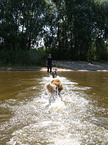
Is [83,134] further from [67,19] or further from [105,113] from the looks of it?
[67,19]

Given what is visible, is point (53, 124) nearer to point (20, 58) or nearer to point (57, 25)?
point (20, 58)

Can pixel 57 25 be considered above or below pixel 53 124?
above

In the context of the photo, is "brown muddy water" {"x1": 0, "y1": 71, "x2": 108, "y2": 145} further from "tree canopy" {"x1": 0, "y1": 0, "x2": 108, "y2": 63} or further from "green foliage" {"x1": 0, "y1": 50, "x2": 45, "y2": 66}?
"tree canopy" {"x1": 0, "y1": 0, "x2": 108, "y2": 63}

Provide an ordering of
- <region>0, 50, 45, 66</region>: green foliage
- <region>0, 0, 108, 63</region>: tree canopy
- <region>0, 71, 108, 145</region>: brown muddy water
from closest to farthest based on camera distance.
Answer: <region>0, 71, 108, 145</region>: brown muddy water < <region>0, 50, 45, 66</region>: green foliage < <region>0, 0, 108, 63</region>: tree canopy

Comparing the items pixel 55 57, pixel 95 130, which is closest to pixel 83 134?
pixel 95 130

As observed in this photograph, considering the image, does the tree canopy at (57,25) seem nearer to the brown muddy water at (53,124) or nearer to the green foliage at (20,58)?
the green foliage at (20,58)

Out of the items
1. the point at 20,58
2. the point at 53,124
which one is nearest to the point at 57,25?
the point at 20,58

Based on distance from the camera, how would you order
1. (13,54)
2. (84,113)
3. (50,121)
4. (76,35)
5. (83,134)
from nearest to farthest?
(83,134) → (50,121) → (84,113) → (13,54) → (76,35)

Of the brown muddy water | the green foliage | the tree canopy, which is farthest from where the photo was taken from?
the tree canopy

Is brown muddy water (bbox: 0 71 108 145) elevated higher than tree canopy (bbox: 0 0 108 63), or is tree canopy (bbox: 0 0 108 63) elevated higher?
tree canopy (bbox: 0 0 108 63)

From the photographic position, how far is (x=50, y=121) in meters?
3.77

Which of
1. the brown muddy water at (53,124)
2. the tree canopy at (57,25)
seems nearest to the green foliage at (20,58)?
the tree canopy at (57,25)

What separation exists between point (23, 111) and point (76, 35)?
118ft

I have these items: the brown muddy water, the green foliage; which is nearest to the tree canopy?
the green foliage
